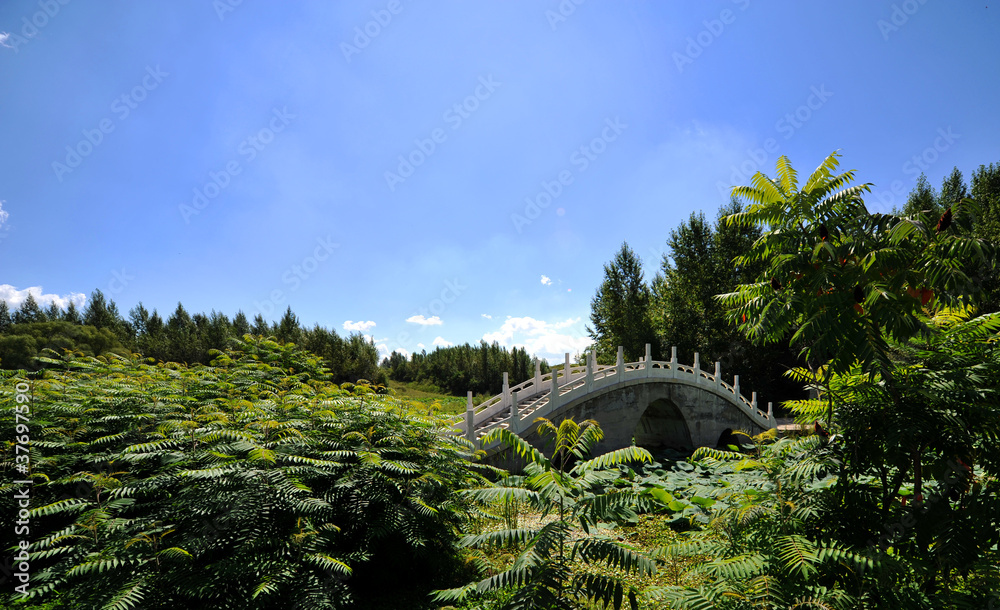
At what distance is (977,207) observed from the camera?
9.89ft

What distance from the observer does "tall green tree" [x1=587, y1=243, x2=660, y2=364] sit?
36.8 m

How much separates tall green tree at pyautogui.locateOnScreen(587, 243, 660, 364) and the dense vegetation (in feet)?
105

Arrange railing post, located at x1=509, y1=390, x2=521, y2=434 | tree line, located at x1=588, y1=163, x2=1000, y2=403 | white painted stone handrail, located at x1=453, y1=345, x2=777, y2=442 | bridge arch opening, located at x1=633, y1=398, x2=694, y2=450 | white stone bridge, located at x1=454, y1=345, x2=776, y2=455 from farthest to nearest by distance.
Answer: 1. tree line, located at x1=588, y1=163, x2=1000, y2=403
2. bridge arch opening, located at x1=633, y1=398, x2=694, y2=450
3. white stone bridge, located at x1=454, y1=345, x2=776, y2=455
4. white painted stone handrail, located at x1=453, y1=345, x2=777, y2=442
5. railing post, located at x1=509, y1=390, x2=521, y2=434

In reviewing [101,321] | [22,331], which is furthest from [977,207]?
[101,321]

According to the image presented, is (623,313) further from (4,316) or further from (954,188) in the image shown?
(4,316)

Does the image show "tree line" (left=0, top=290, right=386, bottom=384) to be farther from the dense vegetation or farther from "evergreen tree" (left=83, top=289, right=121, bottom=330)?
the dense vegetation

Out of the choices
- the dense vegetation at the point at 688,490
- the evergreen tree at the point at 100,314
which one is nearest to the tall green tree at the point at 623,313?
the dense vegetation at the point at 688,490

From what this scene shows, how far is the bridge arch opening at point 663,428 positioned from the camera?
829 inches

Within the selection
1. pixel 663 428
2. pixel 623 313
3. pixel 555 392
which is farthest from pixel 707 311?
pixel 555 392

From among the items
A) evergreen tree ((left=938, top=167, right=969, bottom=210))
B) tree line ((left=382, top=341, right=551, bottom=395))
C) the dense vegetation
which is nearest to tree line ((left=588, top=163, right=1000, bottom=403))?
evergreen tree ((left=938, top=167, right=969, bottom=210))

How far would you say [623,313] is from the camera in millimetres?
39219

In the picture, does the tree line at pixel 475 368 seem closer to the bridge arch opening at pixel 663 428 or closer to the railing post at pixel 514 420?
the bridge arch opening at pixel 663 428

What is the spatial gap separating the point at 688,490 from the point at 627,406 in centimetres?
1389

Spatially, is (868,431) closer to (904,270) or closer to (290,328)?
(904,270)
